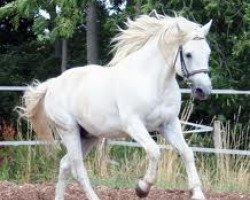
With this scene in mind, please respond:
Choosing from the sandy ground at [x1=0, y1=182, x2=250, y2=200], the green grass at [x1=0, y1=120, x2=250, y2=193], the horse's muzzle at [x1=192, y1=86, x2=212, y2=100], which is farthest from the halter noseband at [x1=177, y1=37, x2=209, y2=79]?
the green grass at [x1=0, y1=120, x2=250, y2=193]

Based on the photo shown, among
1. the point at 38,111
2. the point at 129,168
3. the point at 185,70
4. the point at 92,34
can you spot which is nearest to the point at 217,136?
the point at 129,168

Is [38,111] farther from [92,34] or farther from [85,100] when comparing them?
[92,34]

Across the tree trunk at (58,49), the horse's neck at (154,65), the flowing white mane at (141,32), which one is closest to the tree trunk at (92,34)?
the tree trunk at (58,49)

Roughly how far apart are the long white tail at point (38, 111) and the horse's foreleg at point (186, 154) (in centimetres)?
165

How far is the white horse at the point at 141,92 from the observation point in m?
6.50

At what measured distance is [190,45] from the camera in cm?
643

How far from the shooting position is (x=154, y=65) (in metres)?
6.77

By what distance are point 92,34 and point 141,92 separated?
27.5 ft

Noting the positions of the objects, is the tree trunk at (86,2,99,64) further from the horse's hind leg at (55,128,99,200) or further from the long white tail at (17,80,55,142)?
the horse's hind leg at (55,128,99,200)

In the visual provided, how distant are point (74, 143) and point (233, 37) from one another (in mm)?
5807

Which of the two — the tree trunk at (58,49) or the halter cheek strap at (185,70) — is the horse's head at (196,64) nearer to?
the halter cheek strap at (185,70)

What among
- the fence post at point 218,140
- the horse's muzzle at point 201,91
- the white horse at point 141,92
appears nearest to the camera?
the horse's muzzle at point 201,91

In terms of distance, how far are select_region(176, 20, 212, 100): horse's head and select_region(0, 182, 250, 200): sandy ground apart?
1877mm

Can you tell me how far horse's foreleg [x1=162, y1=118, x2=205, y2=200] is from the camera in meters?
6.59
